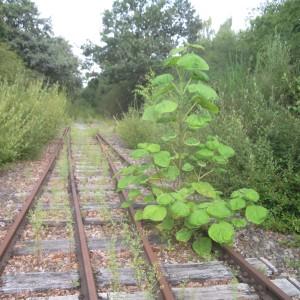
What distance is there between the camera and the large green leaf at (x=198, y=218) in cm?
466

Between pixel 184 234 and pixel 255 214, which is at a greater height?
pixel 255 214

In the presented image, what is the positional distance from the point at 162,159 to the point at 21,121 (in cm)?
699

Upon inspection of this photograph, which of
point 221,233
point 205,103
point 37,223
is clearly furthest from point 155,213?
point 37,223

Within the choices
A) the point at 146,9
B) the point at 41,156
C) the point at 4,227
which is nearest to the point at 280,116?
the point at 4,227

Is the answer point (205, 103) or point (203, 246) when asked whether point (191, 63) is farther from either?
point (203, 246)

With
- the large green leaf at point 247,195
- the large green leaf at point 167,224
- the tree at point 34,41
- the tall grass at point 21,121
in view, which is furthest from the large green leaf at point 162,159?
the tree at point 34,41

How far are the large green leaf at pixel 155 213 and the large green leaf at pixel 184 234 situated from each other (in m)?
0.33

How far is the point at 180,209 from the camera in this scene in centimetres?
478

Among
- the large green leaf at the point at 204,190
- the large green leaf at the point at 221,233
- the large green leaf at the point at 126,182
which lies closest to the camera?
the large green leaf at the point at 221,233

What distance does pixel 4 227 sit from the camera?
18.6 ft

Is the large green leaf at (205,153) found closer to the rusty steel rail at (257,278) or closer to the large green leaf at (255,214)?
the large green leaf at (255,214)

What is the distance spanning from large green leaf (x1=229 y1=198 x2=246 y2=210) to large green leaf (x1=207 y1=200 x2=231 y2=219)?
85 millimetres

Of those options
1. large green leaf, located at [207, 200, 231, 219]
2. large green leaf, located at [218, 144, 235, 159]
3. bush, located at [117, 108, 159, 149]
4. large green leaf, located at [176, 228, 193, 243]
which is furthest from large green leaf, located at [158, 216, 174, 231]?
bush, located at [117, 108, 159, 149]

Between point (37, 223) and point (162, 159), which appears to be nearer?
point (162, 159)
